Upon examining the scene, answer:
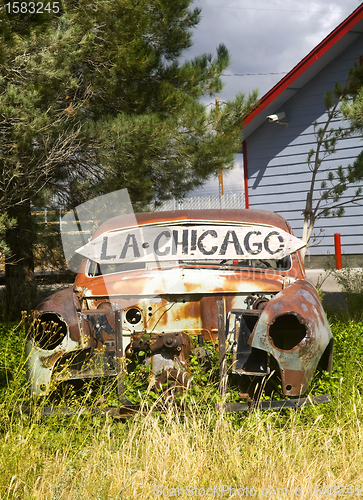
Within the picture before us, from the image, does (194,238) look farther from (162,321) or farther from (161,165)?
(161,165)

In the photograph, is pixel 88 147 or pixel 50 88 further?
pixel 88 147

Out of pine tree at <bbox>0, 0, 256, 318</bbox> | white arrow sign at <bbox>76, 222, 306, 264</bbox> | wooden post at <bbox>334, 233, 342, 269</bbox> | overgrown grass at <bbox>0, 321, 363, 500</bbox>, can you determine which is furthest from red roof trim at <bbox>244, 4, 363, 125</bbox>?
overgrown grass at <bbox>0, 321, 363, 500</bbox>

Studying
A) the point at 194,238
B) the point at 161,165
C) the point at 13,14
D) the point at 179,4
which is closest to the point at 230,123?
the point at 161,165

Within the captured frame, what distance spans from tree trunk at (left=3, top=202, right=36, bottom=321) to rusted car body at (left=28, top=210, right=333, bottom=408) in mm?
3156

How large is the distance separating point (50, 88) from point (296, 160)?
8.86m

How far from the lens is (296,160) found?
43.6ft

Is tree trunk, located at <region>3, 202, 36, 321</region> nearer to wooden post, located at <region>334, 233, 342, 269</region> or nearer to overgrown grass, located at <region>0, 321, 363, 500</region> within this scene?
overgrown grass, located at <region>0, 321, 363, 500</region>

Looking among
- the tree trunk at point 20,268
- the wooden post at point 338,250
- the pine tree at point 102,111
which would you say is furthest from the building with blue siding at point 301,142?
the tree trunk at point 20,268

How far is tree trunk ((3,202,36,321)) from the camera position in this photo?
24.2 feet

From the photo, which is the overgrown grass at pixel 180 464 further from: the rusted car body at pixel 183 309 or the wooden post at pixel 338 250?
the wooden post at pixel 338 250

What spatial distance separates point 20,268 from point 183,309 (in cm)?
496

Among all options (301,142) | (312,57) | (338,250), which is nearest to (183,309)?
(338,250)

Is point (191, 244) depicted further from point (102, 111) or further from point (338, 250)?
point (338, 250)

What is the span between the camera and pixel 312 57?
12000 millimetres
